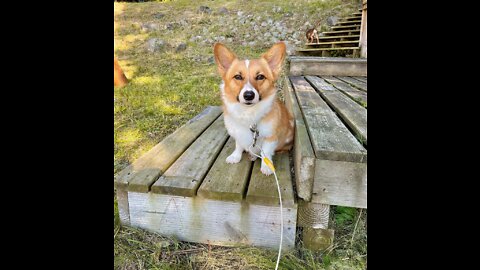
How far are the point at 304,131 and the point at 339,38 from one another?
5.94m

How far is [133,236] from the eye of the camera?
1532 millimetres

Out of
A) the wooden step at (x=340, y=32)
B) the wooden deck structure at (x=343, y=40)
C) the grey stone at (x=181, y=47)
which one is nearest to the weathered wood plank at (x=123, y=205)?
A: the wooden deck structure at (x=343, y=40)

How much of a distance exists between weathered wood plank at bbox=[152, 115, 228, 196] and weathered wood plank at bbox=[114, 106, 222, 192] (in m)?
0.05

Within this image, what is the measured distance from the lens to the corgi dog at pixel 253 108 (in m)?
1.73

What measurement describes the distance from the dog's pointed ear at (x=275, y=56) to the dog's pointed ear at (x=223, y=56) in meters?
0.23

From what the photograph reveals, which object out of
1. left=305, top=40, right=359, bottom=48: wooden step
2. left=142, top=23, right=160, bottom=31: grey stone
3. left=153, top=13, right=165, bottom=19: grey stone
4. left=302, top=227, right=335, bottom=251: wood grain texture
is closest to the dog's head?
left=302, top=227, right=335, bottom=251: wood grain texture

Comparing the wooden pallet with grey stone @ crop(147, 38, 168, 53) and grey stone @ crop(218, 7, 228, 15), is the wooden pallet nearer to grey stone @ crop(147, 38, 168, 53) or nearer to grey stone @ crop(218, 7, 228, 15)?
grey stone @ crop(147, 38, 168, 53)

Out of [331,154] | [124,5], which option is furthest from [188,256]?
[124,5]

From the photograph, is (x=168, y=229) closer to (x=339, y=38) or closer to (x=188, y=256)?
(x=188, y=256)

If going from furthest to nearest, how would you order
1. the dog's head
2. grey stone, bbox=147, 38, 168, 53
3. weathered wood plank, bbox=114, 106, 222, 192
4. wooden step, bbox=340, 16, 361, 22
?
grey stone, bbox=147, 38, 168, 53
wooden step, bbox=340, 16, 361, 22
the dog's head
weathered wood plank, bbox=114, 106, 222, 192

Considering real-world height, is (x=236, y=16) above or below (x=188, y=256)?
above

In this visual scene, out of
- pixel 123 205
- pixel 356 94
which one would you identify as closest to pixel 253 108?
pixel 123 205

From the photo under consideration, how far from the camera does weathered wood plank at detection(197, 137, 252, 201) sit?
1412mm

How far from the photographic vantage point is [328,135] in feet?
5.09
